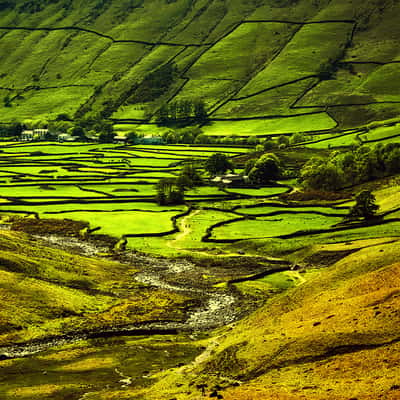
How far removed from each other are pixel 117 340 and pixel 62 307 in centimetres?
1226

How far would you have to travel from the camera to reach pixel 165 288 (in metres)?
98.3

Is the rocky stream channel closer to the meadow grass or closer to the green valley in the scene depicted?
the green valley

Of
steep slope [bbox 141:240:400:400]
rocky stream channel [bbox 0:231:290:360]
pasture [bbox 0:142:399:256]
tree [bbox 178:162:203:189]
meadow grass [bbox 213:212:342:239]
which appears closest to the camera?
steep slope [bbox 141:240:400:400]

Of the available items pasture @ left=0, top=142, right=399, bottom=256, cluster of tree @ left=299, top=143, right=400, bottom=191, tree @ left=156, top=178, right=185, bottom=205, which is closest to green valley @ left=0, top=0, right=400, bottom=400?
tree @ left=156, top=178, right=185, bottom=205

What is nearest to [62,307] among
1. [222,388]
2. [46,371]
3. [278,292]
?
[46,371]

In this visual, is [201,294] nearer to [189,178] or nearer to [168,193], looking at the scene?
[168,193]

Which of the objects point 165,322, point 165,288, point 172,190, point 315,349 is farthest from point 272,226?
point 315,349

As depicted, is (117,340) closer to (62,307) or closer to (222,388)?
(62,307)

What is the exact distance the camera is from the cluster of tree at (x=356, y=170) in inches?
7052

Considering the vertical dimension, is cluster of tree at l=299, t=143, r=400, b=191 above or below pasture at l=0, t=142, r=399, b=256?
below

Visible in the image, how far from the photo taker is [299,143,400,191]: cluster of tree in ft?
588

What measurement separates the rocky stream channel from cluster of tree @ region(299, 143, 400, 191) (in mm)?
73804

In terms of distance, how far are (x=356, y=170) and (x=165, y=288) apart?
9995 centimetres

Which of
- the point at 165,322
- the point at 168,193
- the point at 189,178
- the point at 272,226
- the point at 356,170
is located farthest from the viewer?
the point at 189,178
